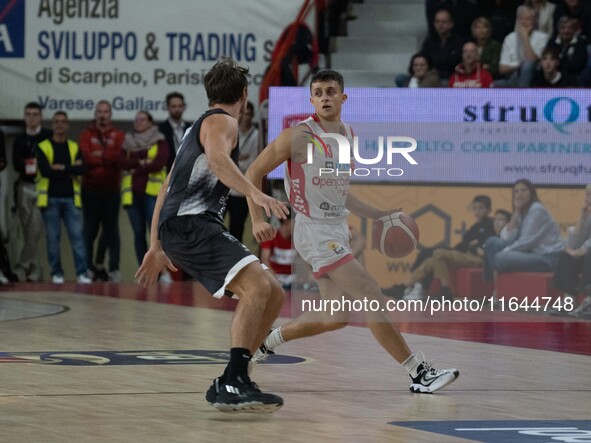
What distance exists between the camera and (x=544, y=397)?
25.3ft

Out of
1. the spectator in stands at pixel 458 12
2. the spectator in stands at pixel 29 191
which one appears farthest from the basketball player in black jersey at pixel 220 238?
the spectator in stands at pixel 458 12

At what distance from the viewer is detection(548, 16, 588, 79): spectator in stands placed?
16375mm

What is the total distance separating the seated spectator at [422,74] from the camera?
16.8 metres

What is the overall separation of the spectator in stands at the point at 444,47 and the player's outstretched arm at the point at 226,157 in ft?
33.8

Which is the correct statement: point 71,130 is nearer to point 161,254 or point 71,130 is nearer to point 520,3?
point 520,3

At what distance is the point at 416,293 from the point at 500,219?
117 cm

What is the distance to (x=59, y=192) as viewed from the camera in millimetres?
17609

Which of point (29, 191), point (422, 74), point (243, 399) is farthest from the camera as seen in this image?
point (29, 191)

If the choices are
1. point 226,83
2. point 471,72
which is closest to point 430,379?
point 226,83

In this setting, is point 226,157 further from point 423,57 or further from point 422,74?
point 423,57

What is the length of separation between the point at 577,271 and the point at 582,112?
86.2 inches

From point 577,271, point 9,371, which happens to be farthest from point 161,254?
point 577,271

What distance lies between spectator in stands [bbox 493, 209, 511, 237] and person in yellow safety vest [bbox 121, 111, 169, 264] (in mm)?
4824

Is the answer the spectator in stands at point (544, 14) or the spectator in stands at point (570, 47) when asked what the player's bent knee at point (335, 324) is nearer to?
the spectator in stands at point (570, 47)
